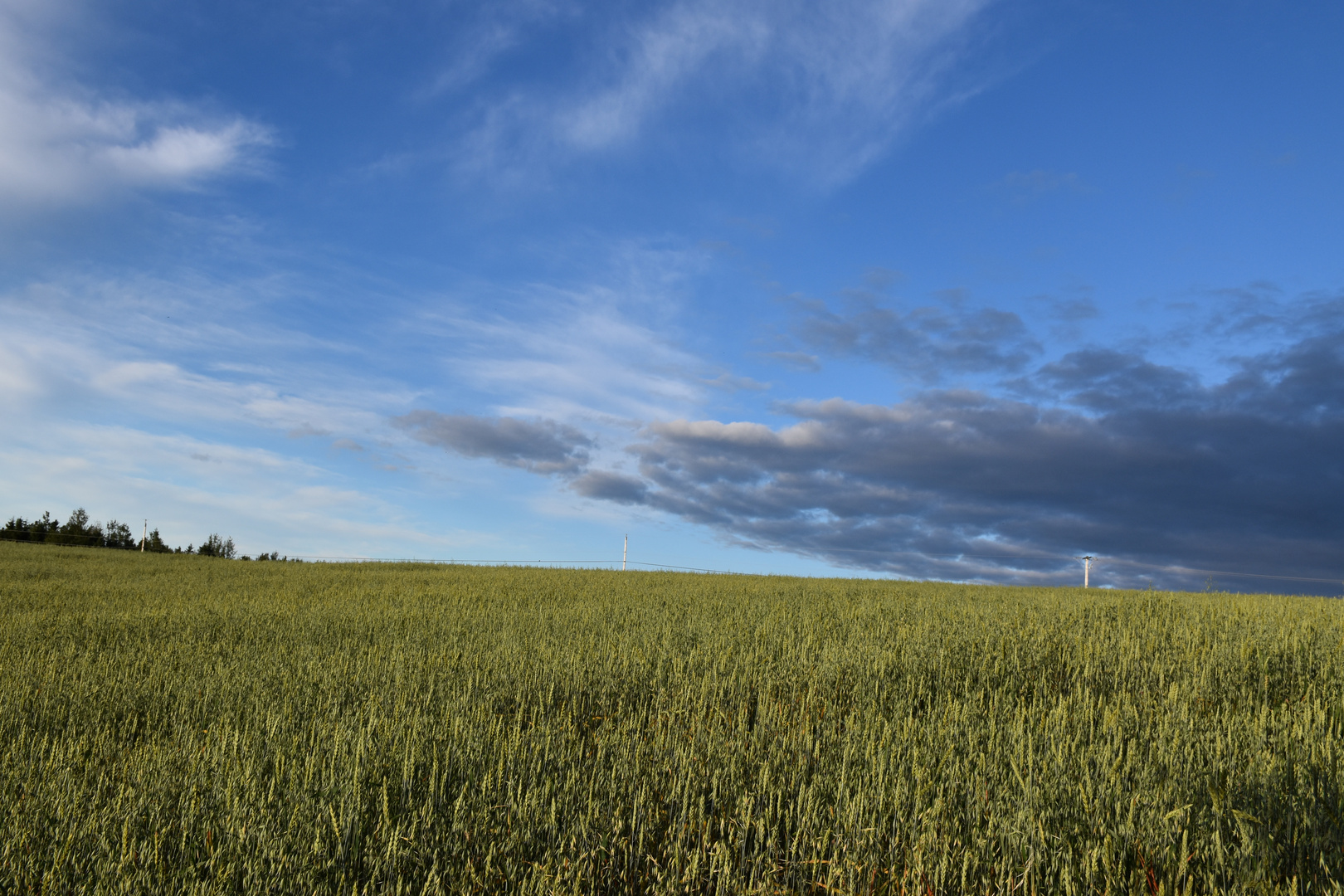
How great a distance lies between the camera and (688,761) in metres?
3.52

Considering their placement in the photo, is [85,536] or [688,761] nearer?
[688,761]

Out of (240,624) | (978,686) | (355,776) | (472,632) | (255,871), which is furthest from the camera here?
(240,624)

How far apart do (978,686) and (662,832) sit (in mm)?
3506

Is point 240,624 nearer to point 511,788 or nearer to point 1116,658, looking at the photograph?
point 511,788

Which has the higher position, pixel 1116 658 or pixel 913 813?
pixel 1116 658

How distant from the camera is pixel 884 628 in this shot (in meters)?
7.93

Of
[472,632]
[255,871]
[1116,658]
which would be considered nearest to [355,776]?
[255,871]

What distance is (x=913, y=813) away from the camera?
303 cm

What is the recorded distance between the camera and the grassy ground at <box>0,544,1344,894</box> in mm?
2793

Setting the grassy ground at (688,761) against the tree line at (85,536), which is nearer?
the grassy ground at (688,761)

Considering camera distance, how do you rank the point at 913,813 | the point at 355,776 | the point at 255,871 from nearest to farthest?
the point at 255,871 < the point at 913,813 < the point at 355,776

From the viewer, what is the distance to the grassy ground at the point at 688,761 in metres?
2.79

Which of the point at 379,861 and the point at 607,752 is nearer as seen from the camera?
the point at 379,861

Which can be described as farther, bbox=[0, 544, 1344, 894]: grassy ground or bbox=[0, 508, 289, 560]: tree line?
bbox=[0, 508, 289, 560]: tree line
